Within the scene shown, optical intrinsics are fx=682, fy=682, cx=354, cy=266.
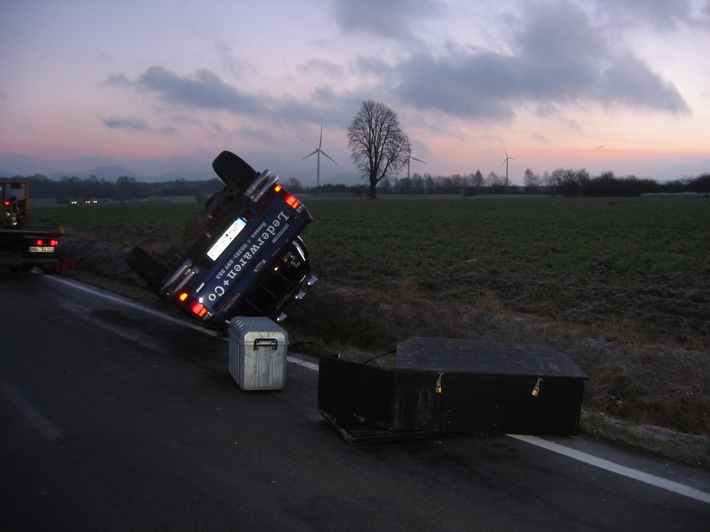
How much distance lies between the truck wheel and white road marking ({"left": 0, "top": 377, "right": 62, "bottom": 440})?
3973mm

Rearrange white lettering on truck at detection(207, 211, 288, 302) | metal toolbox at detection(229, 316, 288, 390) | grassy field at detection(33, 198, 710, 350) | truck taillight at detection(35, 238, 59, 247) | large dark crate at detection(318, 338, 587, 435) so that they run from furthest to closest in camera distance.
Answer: truck taillight at detection(35, 238, 59, 247) < grassy field at detection(33, 198, 710, 350) < white lettering on truck at detection(207, 211, 288, 302) < metal toolbox at detection(229, 316, 288, 390) < large dark crate at detection(318, 338, 587, 435)

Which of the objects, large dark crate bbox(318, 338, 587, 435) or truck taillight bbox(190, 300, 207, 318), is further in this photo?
truck taillight bbox(190, 300, 207, 318)

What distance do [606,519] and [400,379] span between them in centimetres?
207

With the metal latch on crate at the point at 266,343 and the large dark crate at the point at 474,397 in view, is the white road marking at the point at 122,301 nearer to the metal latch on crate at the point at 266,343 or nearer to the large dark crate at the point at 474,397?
the metal latch on crate at the point at 266,343

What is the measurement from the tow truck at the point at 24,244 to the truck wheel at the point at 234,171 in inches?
391

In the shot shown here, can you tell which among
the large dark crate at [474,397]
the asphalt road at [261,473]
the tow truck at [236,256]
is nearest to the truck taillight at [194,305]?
the tow truck at [236,256]

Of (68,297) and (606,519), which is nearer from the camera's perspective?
(606,519)

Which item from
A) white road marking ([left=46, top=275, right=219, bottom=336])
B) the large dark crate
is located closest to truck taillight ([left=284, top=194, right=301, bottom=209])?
white road marking ([left=46, top=275, right=219, bottom=336])

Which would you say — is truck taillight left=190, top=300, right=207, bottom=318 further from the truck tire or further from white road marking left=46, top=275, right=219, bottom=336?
white road marking left=46, top=275, right=219, bottom=336

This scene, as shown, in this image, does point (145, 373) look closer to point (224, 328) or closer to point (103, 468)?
point (224, 328)

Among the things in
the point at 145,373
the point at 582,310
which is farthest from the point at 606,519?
the point at 582,310

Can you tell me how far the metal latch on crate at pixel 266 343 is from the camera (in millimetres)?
7691

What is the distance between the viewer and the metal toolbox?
7645mm

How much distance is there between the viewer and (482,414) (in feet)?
20.2
